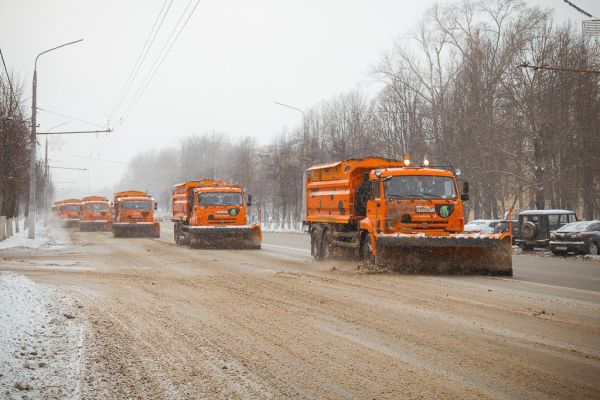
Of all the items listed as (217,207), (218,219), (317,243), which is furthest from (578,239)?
(217,207)

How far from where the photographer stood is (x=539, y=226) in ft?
93.2

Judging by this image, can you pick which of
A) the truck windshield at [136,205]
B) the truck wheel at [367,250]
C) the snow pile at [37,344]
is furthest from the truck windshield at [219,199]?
the snow pile at [37,344]

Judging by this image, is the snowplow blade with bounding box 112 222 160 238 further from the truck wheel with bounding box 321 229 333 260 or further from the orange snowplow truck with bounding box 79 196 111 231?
the truck wheel with bounding box 321 229 333 260

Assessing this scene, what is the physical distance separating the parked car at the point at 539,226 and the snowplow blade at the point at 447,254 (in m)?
13.7

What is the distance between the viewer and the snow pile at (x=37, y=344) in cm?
573

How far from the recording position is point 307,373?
626 centimetres

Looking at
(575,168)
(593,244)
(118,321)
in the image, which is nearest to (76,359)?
(118,321)

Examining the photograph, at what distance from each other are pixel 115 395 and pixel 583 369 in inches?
179

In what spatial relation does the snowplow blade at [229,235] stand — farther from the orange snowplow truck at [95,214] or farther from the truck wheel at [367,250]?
the orange snowplow truck at [95,214]

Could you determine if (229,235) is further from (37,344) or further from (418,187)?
(37,344)

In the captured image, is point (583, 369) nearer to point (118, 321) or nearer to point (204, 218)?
point (118, 321)

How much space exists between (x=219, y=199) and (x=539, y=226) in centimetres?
1430

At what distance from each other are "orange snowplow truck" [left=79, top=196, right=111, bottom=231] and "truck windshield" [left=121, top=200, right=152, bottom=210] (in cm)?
1184

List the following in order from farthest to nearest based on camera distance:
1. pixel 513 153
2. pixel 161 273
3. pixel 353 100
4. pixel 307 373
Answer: pixel 353 100
pixel 513 153
pixel 161 273
pixel 307 373
